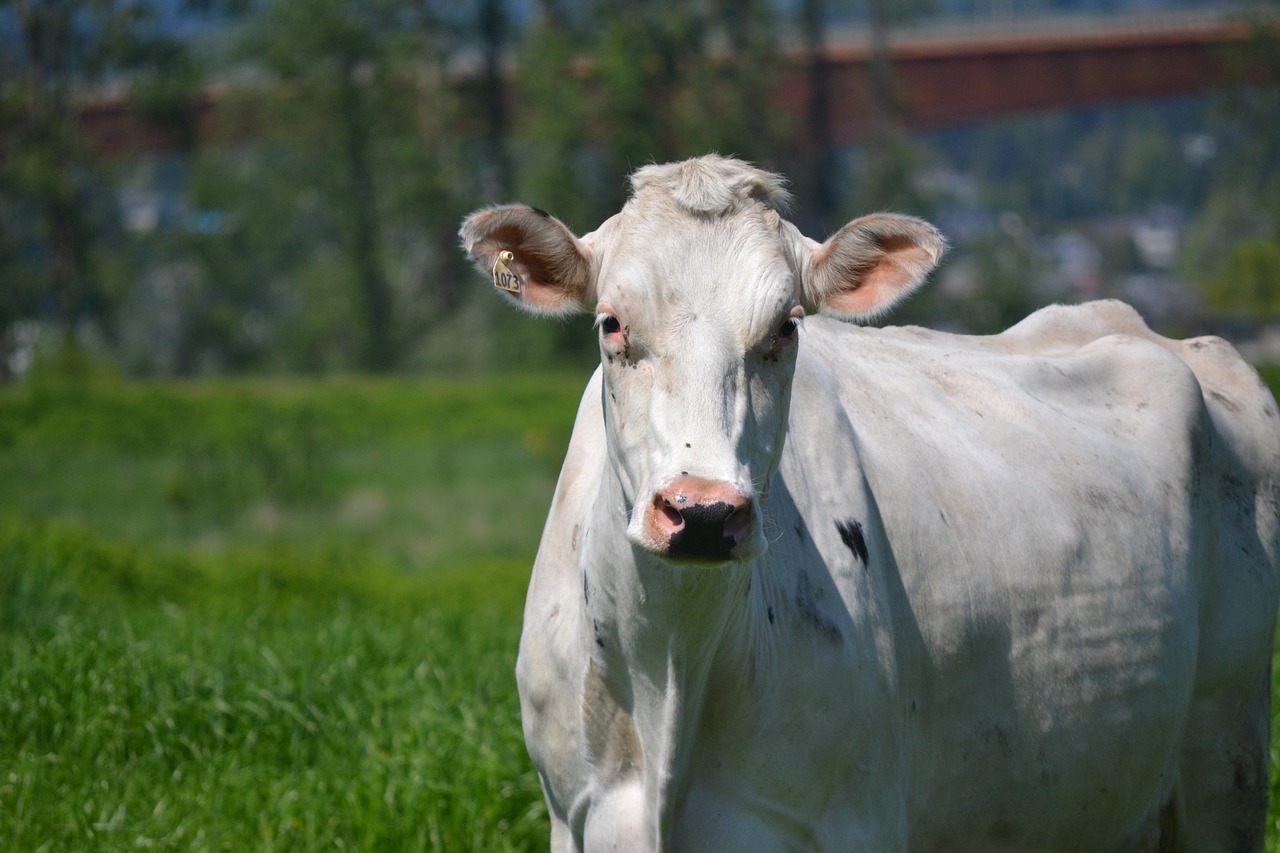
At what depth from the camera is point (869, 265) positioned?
11.9 feet

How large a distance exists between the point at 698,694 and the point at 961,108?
36.5m

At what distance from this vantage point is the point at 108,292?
3444 centimetres

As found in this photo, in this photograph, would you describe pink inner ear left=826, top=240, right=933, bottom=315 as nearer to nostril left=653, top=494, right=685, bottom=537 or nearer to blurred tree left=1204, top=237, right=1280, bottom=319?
nostril left=653, top=494, right=685, bottom=537

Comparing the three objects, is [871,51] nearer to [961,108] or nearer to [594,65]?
[961,108]

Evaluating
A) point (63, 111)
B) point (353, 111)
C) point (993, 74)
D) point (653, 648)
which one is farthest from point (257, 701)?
point (993, 74)

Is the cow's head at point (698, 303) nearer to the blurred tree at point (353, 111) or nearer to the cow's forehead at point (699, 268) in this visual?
the cow's forehead at point (699, 268)

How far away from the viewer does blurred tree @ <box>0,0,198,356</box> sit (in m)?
32.3

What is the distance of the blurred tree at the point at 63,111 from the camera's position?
32.3m

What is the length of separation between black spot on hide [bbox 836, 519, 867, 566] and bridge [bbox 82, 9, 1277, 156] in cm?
3147

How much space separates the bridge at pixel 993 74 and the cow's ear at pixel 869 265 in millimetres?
31378

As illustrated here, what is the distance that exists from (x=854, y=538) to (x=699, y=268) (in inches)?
35.7

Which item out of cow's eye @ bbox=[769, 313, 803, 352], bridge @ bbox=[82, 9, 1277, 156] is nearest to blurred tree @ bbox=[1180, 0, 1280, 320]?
bridge @ bbox=[82, 9, 1277, 156]

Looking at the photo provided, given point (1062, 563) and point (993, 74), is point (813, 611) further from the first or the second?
point (993, 74)

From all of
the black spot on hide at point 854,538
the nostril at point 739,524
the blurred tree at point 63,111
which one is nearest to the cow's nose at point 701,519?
the nostril at point 739,524
